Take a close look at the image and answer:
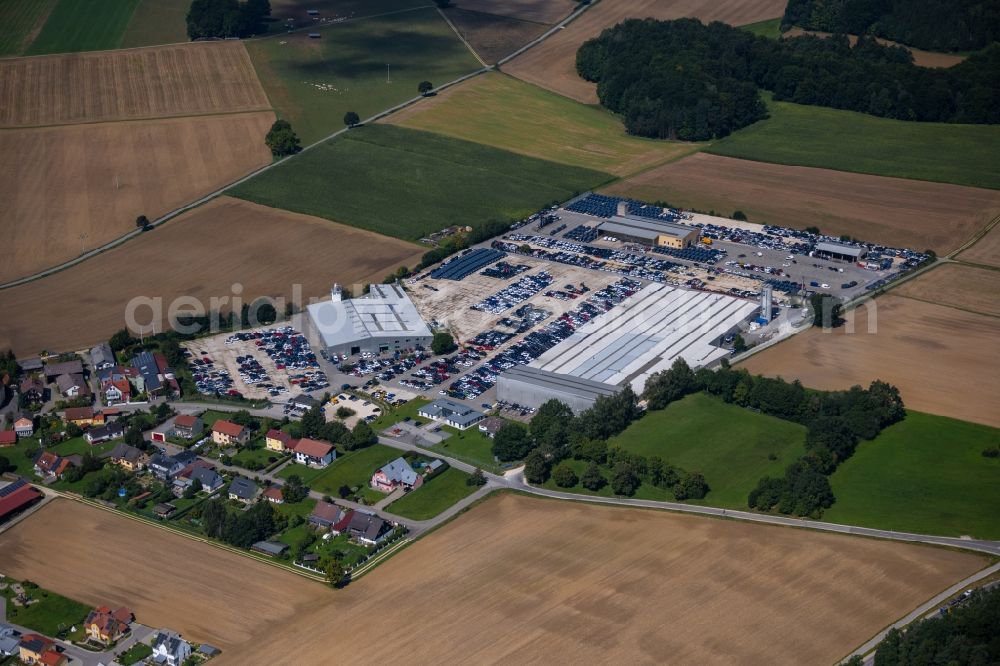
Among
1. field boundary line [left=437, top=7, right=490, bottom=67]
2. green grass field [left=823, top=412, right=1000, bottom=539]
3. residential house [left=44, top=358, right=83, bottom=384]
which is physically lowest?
green grass field [left=823, top=412, right=1000, bottom=539]

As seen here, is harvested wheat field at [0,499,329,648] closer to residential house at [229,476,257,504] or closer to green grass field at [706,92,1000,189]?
residential house at [229,476,257,504]

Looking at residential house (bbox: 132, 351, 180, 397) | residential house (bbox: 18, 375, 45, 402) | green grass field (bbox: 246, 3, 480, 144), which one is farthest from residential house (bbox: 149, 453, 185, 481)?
green grass field (bbox: 246, 3, 480, 144)

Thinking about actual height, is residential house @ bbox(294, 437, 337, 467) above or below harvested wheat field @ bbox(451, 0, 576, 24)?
below

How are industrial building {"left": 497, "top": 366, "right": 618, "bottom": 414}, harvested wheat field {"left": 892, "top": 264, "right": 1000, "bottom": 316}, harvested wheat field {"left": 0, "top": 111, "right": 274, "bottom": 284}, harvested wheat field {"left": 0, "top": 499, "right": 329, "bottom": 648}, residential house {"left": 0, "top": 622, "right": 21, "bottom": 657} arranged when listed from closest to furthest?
1. residential house {"left": 0, "top": 622, "right": 21, "bottom": 657}
2. harvested wheat field {"left": 0, "top": 499, "right": 329, "bottom": 648}
3. industrial building {"left": 497, "top": 366, "right": 618, "bottom": 414}
4. harvested wheat field {"left": 892, "top": 264, "right": 1000, "bottom": 316}
5. harvested wheat field {"left": 0, "top": 111, "right": 274, "bottom": 284}

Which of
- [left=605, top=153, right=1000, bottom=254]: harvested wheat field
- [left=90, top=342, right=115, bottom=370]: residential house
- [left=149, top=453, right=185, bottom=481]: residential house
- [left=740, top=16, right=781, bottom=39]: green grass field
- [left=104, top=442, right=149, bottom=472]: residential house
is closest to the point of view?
[left=149, top=453, right=185, bottom=481]: residential house

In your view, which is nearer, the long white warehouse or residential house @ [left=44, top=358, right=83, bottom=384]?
the long white warehouse

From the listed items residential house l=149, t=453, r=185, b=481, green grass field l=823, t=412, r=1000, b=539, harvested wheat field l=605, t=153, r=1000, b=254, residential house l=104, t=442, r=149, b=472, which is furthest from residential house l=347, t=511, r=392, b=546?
harvested wheat field l=605, t=153, r=1000, b=254

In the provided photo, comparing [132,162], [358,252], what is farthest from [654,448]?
[132,162]
